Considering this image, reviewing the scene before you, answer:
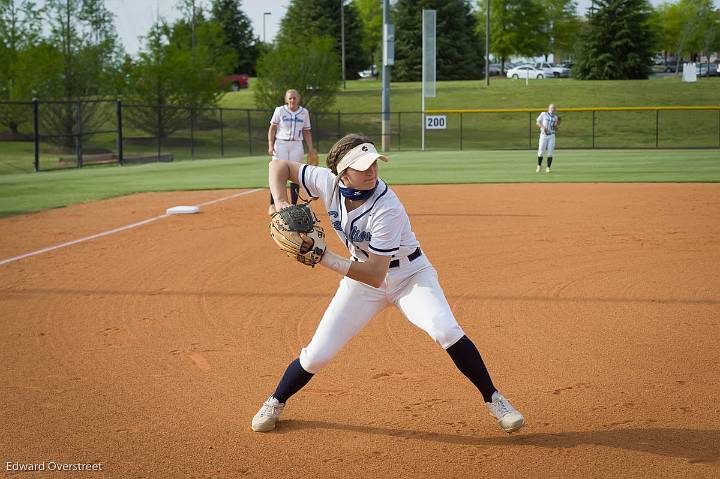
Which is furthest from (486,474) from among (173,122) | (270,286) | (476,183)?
(173,122)

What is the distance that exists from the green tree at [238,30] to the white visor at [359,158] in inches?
3235

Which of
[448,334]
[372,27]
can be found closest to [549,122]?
[448,334]

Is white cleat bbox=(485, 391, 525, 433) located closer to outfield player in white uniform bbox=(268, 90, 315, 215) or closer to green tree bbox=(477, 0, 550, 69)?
outfield player in white uniform bbox=(268, 90, 315, 215)

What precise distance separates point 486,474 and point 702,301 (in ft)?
15.5

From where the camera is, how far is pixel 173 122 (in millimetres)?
44000

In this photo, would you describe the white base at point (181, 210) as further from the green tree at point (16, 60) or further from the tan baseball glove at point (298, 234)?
the green tree at point (16, 60)

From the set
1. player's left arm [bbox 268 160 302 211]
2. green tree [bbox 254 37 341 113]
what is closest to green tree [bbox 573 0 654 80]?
green tree [bbox 254 37 341 113]

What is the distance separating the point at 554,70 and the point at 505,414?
87066mm

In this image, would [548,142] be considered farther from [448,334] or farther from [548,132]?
[448,334]

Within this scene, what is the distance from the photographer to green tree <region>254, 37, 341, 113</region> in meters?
52.7

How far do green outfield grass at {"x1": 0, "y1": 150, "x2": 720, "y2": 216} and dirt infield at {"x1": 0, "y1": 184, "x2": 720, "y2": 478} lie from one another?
7359 millimetres

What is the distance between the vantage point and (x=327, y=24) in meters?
82.0

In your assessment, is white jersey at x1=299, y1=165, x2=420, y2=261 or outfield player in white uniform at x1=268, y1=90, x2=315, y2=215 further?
outfield player in white uniform at x1=268, y1=90, x2=315, y2=215

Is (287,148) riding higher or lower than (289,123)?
lower
